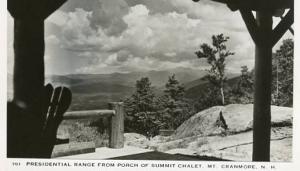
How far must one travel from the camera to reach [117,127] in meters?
3.08

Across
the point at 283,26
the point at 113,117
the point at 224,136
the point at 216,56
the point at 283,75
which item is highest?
the point at 283,26

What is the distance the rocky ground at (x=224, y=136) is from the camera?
2.84 meters

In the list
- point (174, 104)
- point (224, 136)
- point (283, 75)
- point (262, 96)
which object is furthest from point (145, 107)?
point (283, 75)

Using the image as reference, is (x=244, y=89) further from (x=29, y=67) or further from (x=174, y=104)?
(x=29, y=67)

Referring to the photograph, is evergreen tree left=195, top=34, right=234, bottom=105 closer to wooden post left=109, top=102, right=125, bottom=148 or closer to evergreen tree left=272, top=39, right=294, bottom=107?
evergreen tree left=272, top=39, right=294, bottom=107

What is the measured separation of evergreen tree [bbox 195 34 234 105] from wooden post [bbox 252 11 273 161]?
0.60 ft

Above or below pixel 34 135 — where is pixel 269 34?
above

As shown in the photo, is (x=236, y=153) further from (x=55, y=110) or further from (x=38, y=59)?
(x=38, y=59)

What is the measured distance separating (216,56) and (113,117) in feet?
2.24

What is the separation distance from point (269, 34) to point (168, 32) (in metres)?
0.58

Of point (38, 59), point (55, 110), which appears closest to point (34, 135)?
Result: point (55, 110)

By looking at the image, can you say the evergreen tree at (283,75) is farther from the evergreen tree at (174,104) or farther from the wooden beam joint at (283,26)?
the evergreen tree at (174,104)

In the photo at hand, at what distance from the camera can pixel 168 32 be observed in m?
2.89
